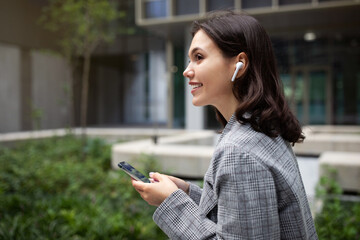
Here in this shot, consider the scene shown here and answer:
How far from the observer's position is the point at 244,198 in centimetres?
104

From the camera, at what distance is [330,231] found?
3.61 m

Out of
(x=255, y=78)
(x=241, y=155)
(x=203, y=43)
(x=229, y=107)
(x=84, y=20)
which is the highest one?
(x=84, y=20)

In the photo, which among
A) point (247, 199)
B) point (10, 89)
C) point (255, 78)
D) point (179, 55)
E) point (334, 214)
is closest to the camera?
point (247, 199)

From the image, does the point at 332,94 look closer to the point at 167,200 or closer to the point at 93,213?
the point at 93,213

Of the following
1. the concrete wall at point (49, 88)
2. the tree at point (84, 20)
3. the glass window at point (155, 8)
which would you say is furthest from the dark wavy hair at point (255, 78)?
the concrete wall at point (49, 88)

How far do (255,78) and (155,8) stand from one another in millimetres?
14559

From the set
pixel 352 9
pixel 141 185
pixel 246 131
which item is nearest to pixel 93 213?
pixel 141 185

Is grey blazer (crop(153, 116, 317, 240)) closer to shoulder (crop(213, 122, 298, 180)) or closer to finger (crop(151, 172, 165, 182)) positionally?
shoulder (crop(213, 122, 298, 180))

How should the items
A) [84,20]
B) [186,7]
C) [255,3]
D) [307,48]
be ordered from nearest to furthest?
[84,20] < [255,3] < [186,7] < [307,48]

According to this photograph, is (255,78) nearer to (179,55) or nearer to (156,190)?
(156,190)

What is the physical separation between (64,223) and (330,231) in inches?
116

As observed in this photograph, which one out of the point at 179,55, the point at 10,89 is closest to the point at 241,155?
the point at 179,55

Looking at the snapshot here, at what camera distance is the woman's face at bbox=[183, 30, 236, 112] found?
1.27 m

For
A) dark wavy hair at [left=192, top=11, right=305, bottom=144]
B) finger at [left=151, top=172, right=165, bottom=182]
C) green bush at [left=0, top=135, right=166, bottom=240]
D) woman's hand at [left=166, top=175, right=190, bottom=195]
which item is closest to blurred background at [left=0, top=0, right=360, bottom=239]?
green bush at [left=0, top=135, right=166, bottom=240]
